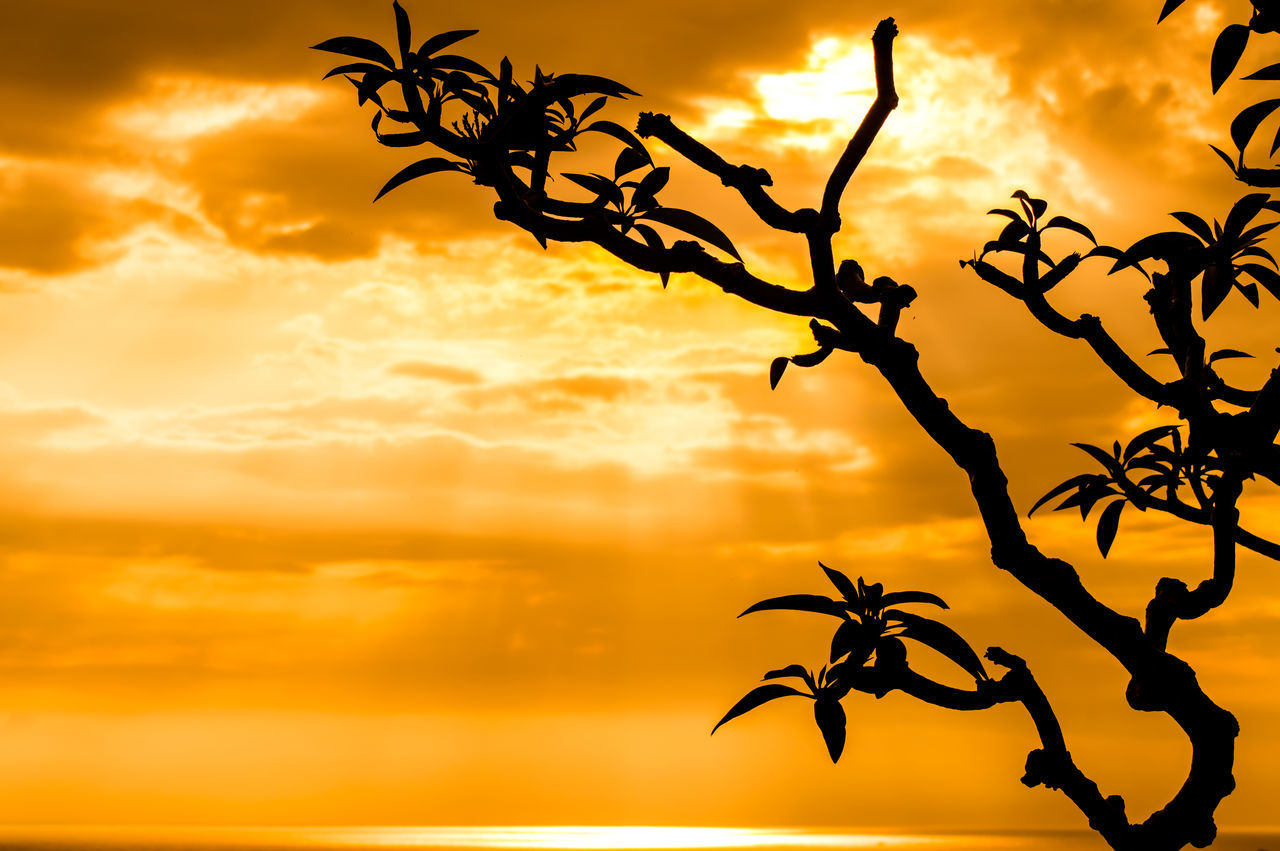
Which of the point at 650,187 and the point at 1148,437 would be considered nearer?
the point at 650,187

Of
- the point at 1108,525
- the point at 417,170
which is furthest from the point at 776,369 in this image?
the point at 1108,525

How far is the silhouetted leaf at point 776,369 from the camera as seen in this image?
326 centimetres

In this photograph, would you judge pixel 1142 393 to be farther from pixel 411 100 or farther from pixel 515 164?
pixel 411 100

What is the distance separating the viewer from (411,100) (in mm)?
3018

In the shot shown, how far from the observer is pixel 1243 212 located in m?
3.78

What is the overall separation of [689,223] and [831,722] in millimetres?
1335

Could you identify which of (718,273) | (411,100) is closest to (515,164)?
(411,100)

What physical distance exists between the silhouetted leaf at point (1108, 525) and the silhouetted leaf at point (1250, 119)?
4.32 ft

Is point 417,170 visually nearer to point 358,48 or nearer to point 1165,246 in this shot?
point 358,48

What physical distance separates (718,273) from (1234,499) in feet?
6.17

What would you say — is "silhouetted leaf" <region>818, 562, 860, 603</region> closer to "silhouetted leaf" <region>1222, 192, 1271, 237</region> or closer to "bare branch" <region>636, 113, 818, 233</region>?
"bare branch" <region>636, 113, 818, 233</region>

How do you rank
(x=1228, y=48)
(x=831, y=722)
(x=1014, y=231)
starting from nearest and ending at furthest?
(x=831, y=722)
(x=1228, y=48)
(x=1014, y=231)

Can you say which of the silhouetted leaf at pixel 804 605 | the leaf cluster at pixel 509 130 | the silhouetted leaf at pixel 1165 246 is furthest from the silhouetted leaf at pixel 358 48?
the silhouetted leaf at pixel 1165 246

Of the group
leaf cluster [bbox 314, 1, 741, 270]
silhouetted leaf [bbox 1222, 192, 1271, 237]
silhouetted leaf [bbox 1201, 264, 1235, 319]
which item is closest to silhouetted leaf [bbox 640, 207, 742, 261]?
leaf cluster [bbox 314, 1, 741, 270]
